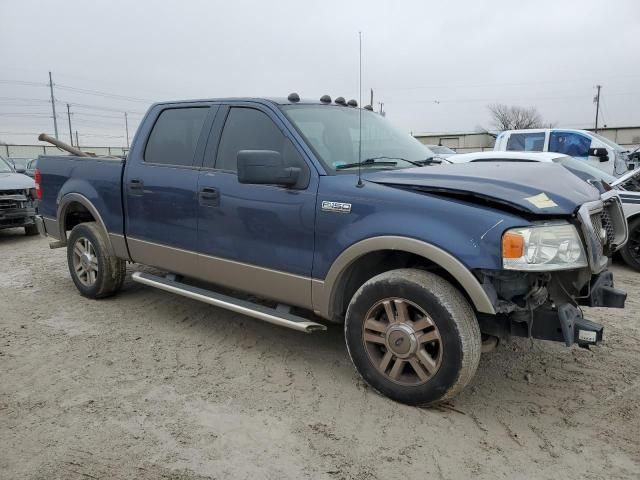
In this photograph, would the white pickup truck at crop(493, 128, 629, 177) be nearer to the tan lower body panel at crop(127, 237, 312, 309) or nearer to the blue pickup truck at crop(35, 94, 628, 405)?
the blue pickup truck at crop(35, 94, 628, 405)

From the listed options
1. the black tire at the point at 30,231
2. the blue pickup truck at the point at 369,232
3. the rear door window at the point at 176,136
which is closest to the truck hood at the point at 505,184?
the blue pickup truck at the point at 369,232

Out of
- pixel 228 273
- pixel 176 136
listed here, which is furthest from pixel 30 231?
pixel 228 273

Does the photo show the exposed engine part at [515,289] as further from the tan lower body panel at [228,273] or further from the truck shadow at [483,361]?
the tan lower body panel at [228,273]

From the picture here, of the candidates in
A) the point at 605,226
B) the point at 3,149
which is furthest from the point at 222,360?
the point at 3,149

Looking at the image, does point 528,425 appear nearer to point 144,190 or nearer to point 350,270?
point 350,270

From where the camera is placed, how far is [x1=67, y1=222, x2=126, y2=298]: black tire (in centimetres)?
527

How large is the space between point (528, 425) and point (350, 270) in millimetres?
1434

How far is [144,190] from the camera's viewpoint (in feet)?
15.4

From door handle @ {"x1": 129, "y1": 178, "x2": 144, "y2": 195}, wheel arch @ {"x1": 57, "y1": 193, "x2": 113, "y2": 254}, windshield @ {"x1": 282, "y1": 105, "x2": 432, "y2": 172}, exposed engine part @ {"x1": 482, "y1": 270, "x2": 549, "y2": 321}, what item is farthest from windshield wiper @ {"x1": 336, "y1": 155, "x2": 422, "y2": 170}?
wheel arch @ {"x1": 57, "y1": 193, "x2": 113, "y2": 254}

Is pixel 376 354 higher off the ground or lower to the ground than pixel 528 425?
higher

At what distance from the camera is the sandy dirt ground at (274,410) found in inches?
107

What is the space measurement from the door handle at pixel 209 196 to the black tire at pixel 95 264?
5.50 ft

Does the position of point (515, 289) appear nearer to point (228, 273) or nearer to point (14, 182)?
point (228, 273)

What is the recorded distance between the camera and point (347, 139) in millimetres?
4043
